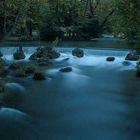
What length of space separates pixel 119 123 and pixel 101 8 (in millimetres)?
25508

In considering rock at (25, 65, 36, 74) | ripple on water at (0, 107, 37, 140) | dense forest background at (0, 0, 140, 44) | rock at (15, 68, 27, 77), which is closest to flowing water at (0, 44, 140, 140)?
ripple on water at (0, 107, 37, 140)

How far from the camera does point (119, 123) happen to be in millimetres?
11969

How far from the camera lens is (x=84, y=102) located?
1462cm

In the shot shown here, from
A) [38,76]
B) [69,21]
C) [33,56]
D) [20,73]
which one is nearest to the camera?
[38,76]

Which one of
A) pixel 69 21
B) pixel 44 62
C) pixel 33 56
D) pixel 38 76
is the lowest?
pixel 44 62

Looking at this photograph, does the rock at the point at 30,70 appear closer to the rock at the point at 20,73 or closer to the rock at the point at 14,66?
the rock at the point at 20,73

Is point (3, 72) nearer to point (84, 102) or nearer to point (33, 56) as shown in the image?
point (33, 56)

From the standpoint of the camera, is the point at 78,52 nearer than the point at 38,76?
No

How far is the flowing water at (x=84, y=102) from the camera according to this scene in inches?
441

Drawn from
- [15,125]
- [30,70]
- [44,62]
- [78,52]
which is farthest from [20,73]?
[15,125]

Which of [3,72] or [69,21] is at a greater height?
[69,21]

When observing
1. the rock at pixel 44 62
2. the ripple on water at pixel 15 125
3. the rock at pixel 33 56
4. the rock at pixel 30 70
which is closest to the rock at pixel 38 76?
the rock at pixel 30 70

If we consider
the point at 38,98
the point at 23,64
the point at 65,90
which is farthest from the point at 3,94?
the point at 23,64

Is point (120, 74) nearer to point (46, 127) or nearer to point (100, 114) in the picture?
point (100, 114)
